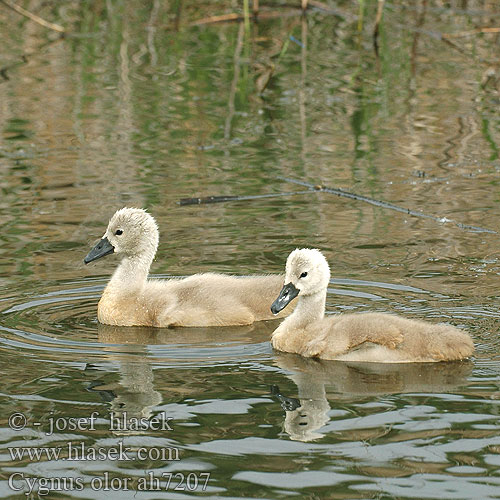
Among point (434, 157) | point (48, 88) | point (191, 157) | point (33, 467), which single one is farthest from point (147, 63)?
point (33, 467)

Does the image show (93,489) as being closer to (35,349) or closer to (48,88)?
(35,349)

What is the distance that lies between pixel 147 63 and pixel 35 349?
10725 millimetres

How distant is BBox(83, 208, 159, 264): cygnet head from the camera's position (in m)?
8.45

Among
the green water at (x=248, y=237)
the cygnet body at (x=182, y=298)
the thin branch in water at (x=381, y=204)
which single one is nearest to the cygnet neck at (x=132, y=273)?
the cygnet body at (x=182, y=298)

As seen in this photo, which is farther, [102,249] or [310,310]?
[102,249]

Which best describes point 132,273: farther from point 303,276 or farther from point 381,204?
point 381,204

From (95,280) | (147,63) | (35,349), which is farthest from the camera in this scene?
(147,63)

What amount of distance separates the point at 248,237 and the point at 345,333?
2631 millimetres

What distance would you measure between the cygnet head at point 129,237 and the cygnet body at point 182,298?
0.02 metres

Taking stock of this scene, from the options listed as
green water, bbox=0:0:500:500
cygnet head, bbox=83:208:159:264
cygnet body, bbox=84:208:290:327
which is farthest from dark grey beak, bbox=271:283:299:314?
cygnet head, bbox=83:208:159:264

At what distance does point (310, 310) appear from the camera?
744 centimetres

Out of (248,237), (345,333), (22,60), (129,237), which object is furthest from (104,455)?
(22,60)

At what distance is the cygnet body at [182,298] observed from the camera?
26.0ft

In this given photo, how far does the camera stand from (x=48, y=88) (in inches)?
624
